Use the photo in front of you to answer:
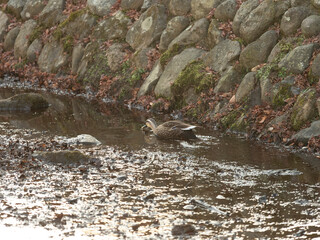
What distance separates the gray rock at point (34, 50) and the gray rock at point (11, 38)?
198cm

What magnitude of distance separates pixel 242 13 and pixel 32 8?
12.7 metres

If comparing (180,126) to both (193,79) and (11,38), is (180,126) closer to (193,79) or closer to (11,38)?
(193,79)

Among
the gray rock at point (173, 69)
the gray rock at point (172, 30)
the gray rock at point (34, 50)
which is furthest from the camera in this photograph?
the gray rock at point (34, 50)

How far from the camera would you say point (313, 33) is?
1420cm

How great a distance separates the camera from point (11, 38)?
25594 mm

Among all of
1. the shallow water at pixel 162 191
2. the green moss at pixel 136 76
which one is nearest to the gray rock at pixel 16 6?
the green moss at pixel 136 76

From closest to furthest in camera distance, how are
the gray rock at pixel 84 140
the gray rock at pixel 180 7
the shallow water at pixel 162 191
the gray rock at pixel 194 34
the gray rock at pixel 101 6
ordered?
1. the shallow water at pixel 162 191
2. the gray rock at pixel 84 140
3. the gray rock at pixel 194 34
4. the gray rock at pixel 180 7
5. the gray rock at pixel 101 6

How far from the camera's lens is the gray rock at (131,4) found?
20641 mm

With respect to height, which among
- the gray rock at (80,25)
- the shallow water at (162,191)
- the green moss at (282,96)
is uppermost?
the gray rock at (80,25)

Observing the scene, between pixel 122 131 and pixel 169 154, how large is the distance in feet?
9.72

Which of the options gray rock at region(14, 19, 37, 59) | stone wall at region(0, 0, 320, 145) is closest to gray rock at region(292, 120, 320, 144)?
stone wall at region(0, 0, 320, 145)

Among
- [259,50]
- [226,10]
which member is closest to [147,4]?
[226,10]

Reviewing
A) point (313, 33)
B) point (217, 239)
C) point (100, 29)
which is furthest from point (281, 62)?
point (100, 29)

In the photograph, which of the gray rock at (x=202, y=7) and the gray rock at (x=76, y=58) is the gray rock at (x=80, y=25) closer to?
the gray rock at (x=76, y=58)
